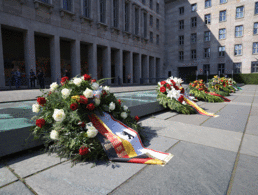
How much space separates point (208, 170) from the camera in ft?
6.84

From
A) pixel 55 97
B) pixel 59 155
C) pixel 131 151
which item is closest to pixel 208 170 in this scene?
pixel 131 151

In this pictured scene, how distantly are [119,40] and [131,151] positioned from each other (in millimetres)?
24366

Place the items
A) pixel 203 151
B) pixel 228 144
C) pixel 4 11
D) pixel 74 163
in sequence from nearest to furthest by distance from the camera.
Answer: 1. pixel 74 163
2. pixel 203 151
3. pixel 228 144
4. pixel 4 11

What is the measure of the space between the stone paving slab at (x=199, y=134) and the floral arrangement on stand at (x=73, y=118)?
873 mm

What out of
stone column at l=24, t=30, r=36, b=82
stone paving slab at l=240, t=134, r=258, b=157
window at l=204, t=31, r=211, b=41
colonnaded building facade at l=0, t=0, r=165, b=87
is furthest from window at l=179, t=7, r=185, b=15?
stone paving slab at l=240, t=134, r=258, b=157

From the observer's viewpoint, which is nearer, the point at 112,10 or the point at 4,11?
the point at 4,11

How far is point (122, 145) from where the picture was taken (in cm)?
246

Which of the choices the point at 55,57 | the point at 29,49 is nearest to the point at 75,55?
the point at 55,57

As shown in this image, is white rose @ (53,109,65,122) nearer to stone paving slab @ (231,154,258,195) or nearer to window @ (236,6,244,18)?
stone paving slab @ (231,154,258,195)

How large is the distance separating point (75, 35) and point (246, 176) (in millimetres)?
20212

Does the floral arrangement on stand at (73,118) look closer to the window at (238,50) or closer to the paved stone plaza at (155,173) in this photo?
the paved stone plaza at (155,173)

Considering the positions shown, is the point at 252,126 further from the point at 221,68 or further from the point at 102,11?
the point at 221,68

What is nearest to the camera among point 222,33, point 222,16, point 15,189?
point 15,189

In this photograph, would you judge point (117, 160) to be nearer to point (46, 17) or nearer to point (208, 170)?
point (208, 170)
